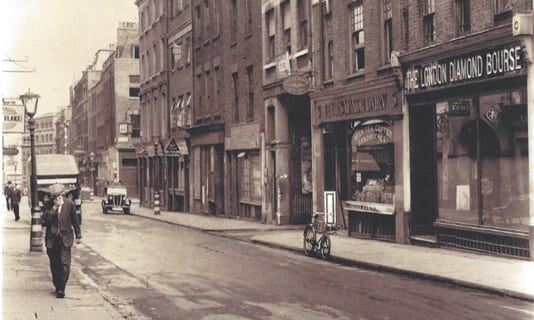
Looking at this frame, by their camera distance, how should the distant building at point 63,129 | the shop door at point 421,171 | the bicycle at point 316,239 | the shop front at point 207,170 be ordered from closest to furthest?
the bicycle at point 316,239 → the shop door at point 421,171 → the shop front at point 207,170 → the distant building at point 63,129

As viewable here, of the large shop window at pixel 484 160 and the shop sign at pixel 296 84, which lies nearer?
the large shop window at pixel 484 160

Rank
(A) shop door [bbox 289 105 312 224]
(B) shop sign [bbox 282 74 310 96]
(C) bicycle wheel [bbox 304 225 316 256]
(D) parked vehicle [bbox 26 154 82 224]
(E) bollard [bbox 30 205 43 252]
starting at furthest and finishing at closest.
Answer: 1. (D) parked vehicle [bbox 26 154 82 224]
2. (A) shop door [bbox 289 105 312 224]
3. (B) shop sign [bbox 282 74 310 96]
4. (E) bollard [bbox 30 205 43 252]
5. (C) bicycle wheel [bbox 304 225 316 256]

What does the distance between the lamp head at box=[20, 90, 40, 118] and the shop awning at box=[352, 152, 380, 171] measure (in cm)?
931

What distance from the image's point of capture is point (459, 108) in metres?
18.8

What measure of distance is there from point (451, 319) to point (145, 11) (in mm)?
50543

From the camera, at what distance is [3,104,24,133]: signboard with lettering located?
1795 cm

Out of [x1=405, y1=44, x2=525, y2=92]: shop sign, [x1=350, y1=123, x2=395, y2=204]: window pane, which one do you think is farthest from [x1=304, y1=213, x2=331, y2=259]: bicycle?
[x1=405, y1=44, x2=525, y2=92]: shop sign

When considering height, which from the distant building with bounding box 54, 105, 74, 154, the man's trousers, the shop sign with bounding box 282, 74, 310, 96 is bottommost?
the man's trousers

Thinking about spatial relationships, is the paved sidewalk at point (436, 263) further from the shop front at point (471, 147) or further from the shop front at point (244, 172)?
the shop front at point (244, 172)

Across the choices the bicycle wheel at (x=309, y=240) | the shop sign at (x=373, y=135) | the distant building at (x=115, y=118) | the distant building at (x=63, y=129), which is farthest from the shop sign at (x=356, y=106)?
the distant building at (x=63, y=129)

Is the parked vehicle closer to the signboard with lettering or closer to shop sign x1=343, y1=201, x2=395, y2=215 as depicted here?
shop sign x1=343, y1=201, x2=395, y2=215

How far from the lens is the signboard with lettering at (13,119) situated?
18.0 meters

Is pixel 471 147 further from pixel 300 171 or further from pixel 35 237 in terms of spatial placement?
pixel 300 171

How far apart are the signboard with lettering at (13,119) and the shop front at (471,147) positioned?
950cm
